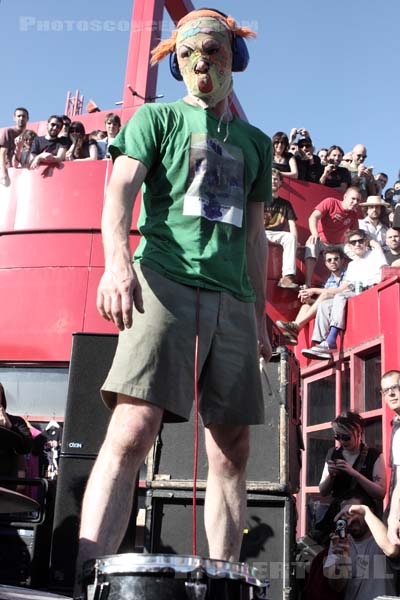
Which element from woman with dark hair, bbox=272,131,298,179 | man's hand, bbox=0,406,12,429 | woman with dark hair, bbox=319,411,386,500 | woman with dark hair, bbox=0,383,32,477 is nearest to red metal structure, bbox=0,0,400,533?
woman with dark hair, bbox=272,131,298,179

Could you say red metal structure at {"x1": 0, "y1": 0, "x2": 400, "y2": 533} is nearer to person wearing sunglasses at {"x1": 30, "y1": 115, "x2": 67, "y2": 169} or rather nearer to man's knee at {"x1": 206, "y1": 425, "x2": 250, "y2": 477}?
person wearing sunglasses at {"x1": 30, "y1": 115, "x2": 67, "y2": 169}

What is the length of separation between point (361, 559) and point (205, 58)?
3363 millimetres

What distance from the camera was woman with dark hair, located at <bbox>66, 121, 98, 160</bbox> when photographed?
34.2ft

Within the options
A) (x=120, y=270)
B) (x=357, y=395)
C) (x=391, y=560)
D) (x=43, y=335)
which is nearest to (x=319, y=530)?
(x=391, y=560)

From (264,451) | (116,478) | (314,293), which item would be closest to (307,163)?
(314,293)

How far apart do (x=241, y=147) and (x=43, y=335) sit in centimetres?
725

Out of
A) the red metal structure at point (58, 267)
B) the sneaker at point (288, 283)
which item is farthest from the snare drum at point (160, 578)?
the sneaker at point (288, 283)

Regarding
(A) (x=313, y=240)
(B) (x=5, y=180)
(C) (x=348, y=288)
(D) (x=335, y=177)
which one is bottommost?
(C) (x=348, y=288)

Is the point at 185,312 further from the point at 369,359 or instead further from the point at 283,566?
the point at 369,359

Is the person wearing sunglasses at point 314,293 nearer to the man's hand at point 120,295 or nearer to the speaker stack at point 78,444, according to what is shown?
the speaker stack at point 78,444

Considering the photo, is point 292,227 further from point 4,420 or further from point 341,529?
point 341,529

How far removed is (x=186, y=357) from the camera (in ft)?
7.47

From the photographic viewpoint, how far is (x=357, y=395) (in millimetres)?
7117

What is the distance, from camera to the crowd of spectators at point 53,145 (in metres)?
10.4
